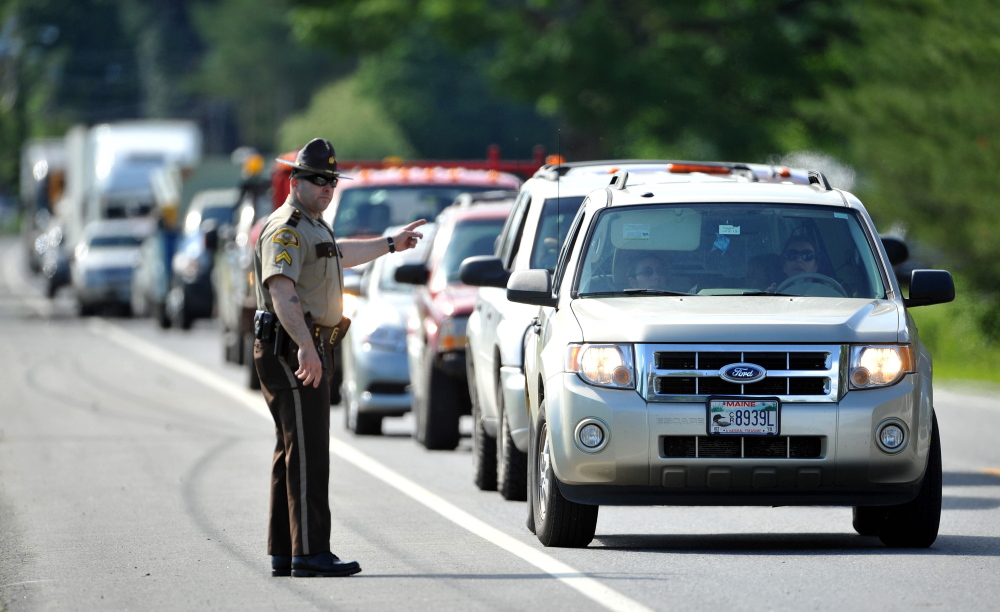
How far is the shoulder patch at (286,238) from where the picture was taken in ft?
30.0

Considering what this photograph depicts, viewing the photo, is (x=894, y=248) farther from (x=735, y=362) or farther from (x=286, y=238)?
(x=286, y=238)

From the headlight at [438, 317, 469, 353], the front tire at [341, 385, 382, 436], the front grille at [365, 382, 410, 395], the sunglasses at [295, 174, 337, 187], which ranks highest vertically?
the sunglasses at [295, 174, 337, 187]

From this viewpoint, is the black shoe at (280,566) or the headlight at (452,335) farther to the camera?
the headlight at (452,335)

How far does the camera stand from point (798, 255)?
10484 mm

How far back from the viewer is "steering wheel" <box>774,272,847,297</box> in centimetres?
1036

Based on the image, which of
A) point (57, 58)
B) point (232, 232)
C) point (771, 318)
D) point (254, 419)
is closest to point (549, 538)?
point (771, 318)

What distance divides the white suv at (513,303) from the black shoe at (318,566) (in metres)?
2.39

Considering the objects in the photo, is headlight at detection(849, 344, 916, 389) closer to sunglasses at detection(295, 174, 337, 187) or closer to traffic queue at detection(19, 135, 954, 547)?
traffic queue at detection(19, 135, 954, 547)

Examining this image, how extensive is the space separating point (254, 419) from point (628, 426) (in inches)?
375

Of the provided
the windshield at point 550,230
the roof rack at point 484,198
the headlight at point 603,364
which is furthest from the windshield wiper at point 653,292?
the roof rack at point 484,198

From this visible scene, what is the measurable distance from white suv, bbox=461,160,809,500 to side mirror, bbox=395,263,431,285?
158cm

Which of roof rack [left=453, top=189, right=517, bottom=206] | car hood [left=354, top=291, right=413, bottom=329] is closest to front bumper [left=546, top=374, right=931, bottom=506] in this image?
roof rack [left=453, top=189, right=517, bottom=206]

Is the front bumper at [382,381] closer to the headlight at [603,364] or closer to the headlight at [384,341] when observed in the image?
the headlight at [384,341]

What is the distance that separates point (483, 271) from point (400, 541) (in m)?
1.94
